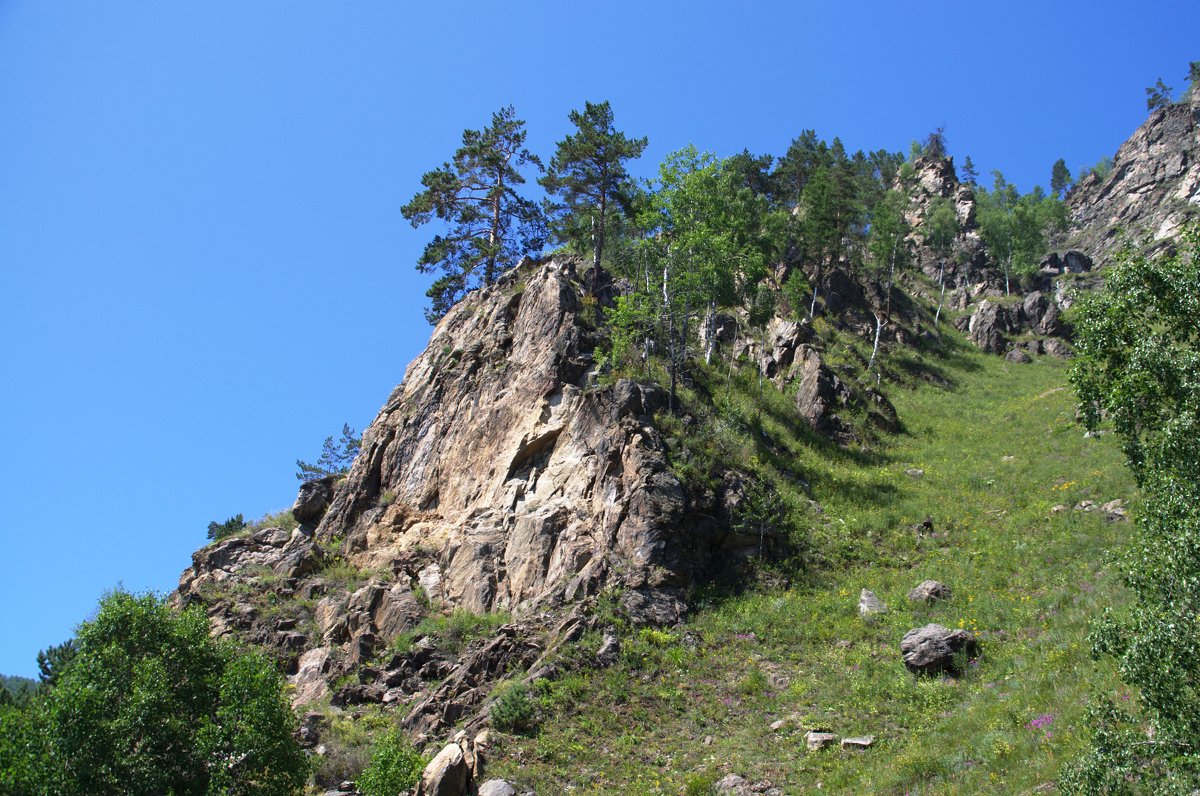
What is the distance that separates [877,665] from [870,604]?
3361mm

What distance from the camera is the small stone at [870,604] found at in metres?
22.2

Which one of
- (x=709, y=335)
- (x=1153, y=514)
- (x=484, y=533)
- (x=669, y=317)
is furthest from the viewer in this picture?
(x=709, y=335)

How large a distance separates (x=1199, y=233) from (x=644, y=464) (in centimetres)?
1606

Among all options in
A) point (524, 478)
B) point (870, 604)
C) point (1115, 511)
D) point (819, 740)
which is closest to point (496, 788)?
point (819, 740)

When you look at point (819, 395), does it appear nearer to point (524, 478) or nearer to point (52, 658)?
point (524, 478)

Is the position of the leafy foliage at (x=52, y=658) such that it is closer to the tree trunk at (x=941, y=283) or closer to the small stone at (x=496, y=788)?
the small stone at (x=496, y=788)

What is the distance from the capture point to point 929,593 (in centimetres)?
2219

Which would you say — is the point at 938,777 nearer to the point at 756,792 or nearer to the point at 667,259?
the point at 756,792

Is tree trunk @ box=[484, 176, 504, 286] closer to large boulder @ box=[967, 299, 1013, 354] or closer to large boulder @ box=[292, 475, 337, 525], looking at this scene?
large boulder @ box=[292, 475, 337, 525]

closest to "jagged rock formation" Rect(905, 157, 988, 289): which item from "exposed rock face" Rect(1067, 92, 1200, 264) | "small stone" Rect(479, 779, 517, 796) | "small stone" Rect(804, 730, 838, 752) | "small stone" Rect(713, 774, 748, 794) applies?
"exposed rock face" Rect(1067, 92, 1200, 264)

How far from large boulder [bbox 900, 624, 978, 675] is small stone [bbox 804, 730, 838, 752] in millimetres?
3243

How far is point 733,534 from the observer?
84.8 feet

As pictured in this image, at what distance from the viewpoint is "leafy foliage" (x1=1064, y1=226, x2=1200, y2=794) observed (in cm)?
1072

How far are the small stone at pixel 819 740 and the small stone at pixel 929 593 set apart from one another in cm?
678
